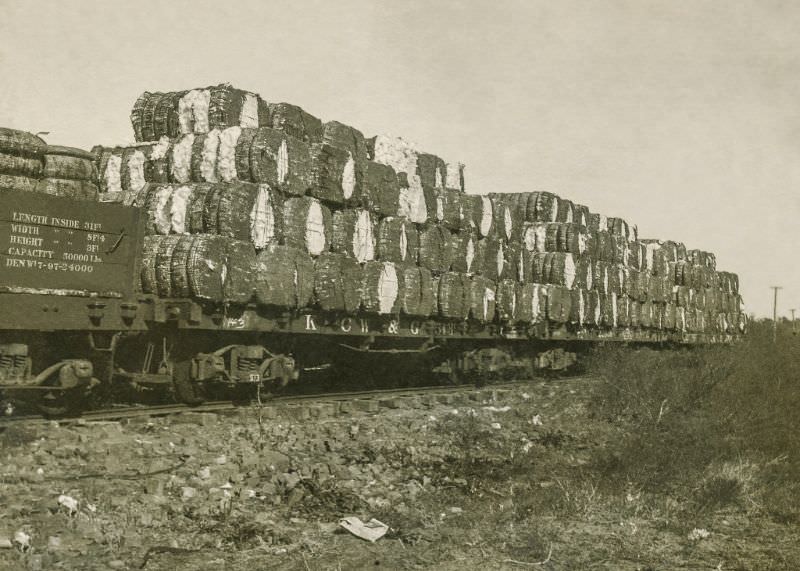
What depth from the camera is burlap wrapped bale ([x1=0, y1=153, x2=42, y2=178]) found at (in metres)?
A: 8.59

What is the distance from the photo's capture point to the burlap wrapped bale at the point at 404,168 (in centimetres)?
1402

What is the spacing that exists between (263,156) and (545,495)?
6127mm

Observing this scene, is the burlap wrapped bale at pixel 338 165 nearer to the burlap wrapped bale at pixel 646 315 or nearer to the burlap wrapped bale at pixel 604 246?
the burlap wrapped bale at pixel 604 246

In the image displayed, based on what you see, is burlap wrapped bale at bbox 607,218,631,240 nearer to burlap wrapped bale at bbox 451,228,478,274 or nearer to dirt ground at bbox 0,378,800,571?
burlap wrapped bale at bbox 451,228,478,274

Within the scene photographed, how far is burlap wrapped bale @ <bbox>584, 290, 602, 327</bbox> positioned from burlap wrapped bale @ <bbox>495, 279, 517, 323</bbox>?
3.33m

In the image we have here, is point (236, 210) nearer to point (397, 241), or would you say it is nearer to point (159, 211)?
point (159, 211)

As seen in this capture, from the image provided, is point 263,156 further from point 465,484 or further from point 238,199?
point 465,484

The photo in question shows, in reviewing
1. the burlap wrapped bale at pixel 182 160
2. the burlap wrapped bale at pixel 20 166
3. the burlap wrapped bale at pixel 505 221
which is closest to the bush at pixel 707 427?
the burlap wrapped bale at pixel 505 221

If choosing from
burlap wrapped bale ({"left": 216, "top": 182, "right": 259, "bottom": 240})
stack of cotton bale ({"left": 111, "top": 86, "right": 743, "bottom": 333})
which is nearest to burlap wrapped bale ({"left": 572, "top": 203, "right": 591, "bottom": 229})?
stack of cotton bale ({"left": 111, "top": 86, "right": 743, "bottom": 333})

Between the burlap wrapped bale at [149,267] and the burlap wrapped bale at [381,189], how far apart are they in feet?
12.5

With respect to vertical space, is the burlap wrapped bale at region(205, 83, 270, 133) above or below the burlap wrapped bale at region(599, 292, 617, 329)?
above

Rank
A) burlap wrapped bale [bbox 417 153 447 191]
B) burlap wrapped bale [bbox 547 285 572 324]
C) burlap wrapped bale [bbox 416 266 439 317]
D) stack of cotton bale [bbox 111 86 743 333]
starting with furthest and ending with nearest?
1. burlap wrapped bale [bbox 547 285 572 324]
2. burlap wrapped bale [bbox 417 153 447 191]
3. burlap wrapped bale [bbox 416 266 439 317]
4. stack of cotton bale [bbox 111 86 743 333]

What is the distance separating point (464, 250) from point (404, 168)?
189cm

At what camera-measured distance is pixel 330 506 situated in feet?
21.9
